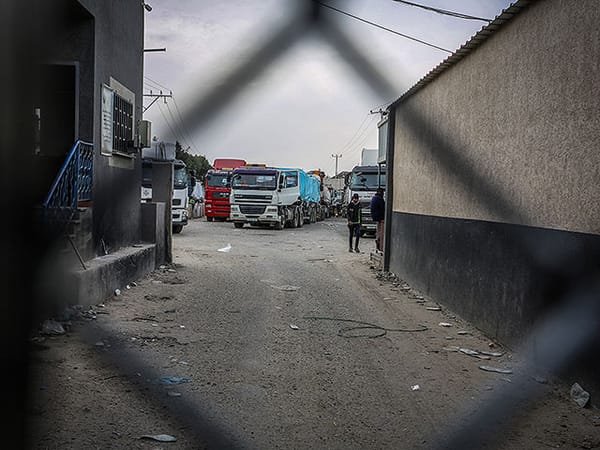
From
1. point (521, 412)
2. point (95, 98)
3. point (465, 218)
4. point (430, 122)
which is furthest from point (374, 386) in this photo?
point (95, 98)

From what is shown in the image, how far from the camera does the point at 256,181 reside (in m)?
23.3

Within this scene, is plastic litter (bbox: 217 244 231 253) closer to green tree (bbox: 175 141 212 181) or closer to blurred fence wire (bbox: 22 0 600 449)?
blurred fence wire (bbox: 22 0 600 449)

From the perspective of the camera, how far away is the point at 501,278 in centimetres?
585

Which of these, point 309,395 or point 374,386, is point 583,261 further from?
point 309,395

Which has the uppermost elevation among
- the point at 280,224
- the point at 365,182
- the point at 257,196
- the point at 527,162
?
the point at 365,182

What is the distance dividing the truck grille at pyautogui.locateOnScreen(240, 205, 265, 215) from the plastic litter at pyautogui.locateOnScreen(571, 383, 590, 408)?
19.9 meters

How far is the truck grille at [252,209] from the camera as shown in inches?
941

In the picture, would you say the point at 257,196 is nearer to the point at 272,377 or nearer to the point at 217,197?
the point at 217,197

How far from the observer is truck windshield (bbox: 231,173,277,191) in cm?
2328

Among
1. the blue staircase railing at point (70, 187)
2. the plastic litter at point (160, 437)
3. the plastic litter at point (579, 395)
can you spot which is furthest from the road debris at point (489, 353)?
the blue staircase railing at point (70, 187)

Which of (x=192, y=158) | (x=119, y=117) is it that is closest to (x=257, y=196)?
(x=119, y=117)

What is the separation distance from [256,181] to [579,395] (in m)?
19.6

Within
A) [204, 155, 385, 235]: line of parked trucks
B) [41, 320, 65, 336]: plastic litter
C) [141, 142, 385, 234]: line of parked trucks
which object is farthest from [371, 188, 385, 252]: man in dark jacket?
[41, 320, 65, 336]: plastic litter

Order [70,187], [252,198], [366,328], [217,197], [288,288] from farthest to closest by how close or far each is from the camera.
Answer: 1. [217,197]
2. [252,198]
3. [288,288]
4. [366,328]
5. [70,187]
